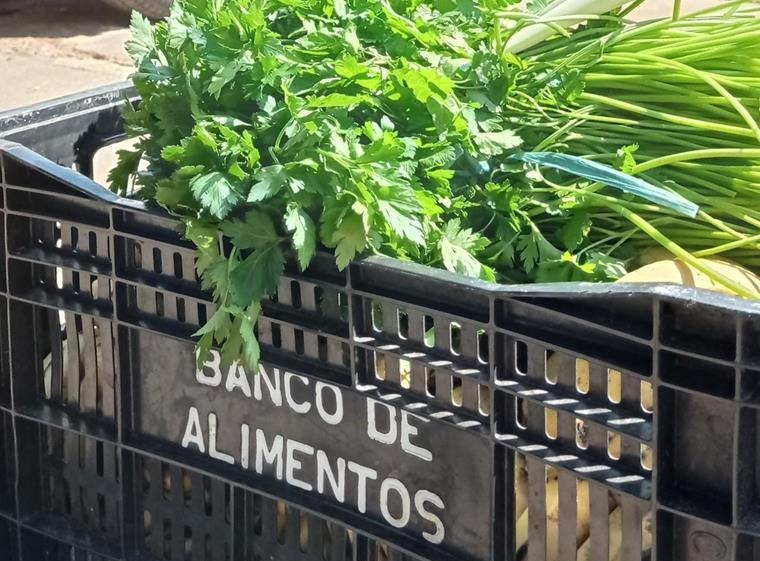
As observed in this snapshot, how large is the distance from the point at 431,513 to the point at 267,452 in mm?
247

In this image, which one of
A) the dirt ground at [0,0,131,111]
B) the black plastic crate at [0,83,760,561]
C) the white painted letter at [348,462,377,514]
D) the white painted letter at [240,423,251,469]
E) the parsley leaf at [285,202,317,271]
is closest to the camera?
the black plastic crate at [0,83,760,561]

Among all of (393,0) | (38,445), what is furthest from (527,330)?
(38,445)

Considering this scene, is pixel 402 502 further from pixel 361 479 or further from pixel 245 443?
pixel 245 443

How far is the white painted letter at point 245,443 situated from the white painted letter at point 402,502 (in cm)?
21

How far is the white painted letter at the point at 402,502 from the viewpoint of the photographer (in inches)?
54.6

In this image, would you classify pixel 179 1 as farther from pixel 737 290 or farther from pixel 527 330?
pixel 737 290

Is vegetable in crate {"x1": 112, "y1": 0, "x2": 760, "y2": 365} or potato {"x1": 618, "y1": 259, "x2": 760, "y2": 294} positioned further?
potato {"x1": 618, "y1": 259, "x2": 760, "y2": 294}

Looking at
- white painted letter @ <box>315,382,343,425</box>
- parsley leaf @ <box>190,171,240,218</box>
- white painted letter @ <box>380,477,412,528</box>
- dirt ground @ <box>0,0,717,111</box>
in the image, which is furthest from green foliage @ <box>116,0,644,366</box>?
dirt ground @ <box>0,0,717,111</box>

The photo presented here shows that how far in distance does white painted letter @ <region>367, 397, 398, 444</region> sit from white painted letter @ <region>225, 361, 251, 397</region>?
19 cm

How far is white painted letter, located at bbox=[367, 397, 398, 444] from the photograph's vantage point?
4.50ft

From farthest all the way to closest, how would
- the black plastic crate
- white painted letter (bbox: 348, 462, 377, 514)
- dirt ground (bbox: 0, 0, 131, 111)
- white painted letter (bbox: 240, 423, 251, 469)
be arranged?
1. dirt ground (bbox: 0, 0, 131, 111)
2. white painted letter (bbox: 240, 423, 251, 469)
3. white painted letter (bbox: 348, 462, 377, 514)
4. the black plastic crate

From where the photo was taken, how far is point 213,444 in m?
1.55

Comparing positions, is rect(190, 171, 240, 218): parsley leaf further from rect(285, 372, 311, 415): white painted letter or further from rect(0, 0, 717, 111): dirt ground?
rect(0, 0, 717, 111): dirt ground

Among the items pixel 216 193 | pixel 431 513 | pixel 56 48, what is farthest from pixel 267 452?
pixel 56 48
